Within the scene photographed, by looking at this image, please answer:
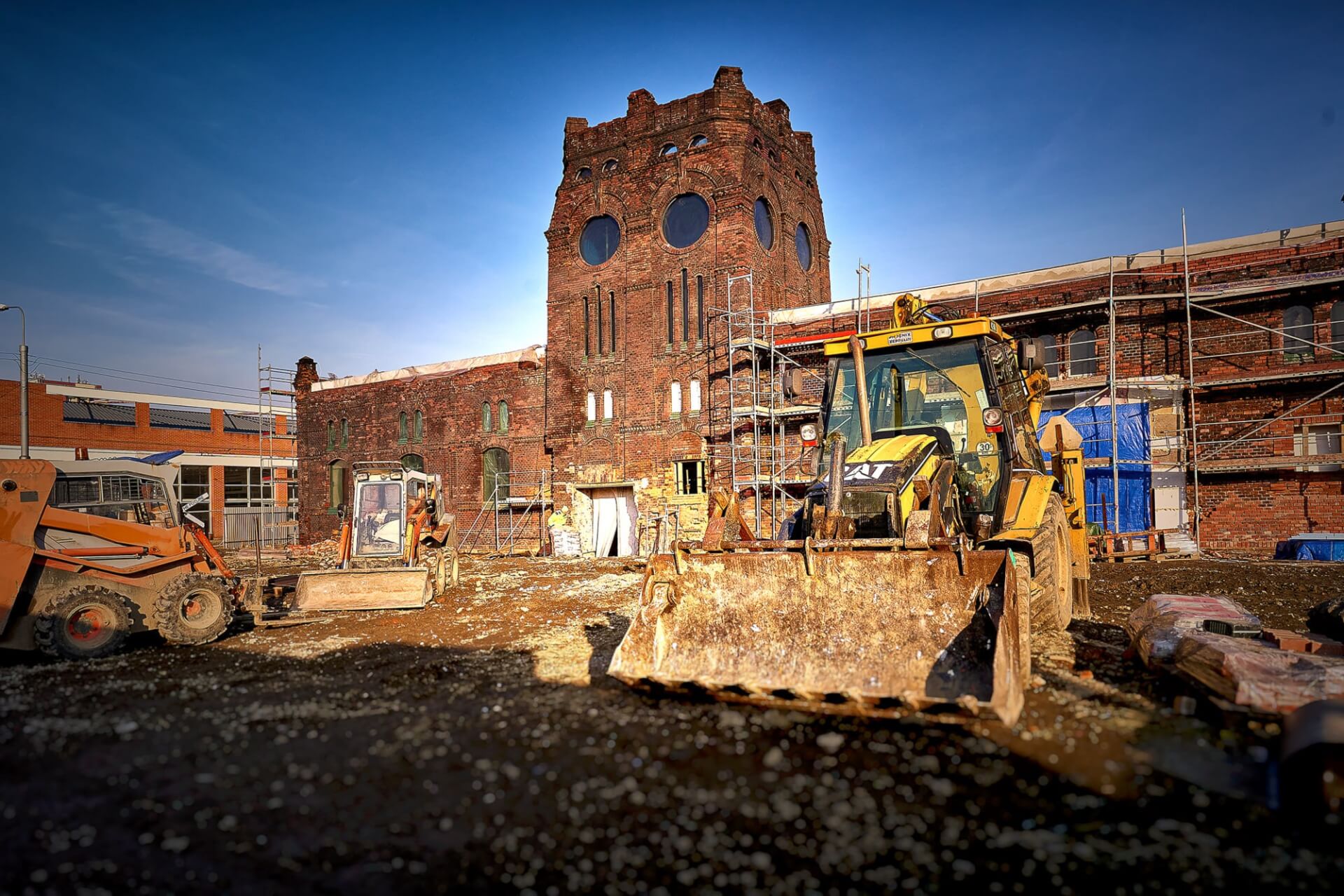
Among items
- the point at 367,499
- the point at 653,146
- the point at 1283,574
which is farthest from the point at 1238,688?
the point at 653,146

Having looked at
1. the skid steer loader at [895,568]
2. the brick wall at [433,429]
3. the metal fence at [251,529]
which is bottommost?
the metal fence at [251,529]

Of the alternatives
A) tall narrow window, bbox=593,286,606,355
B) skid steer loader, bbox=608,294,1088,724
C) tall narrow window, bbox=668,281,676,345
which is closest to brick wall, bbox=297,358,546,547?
tall narrow window, bbox=593,286,606,355

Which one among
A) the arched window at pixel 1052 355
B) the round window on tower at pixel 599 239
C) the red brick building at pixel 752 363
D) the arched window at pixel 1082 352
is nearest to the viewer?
the red brick building at pixel 752 363

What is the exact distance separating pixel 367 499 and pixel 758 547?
34.1 ft

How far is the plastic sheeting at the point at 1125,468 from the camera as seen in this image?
1830 cm

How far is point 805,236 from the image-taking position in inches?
1044

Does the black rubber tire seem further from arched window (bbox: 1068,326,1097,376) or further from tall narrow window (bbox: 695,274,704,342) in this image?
arched window (bbox: 1068,326,1097,376)

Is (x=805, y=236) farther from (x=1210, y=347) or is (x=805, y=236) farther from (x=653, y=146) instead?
(x=1210, y=347)

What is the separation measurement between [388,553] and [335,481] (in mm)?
20498

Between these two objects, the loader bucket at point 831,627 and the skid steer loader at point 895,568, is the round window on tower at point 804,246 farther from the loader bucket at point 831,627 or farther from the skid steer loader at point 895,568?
the loader bucket at point 831,627

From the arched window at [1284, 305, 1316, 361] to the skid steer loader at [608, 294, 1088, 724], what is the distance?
1350 centimetres

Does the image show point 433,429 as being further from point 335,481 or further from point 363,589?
point 363,589

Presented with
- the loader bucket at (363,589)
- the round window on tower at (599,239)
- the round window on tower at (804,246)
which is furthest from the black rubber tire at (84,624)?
the round window on tower at (804,246)

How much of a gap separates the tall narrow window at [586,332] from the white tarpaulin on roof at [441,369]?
2791 mm
